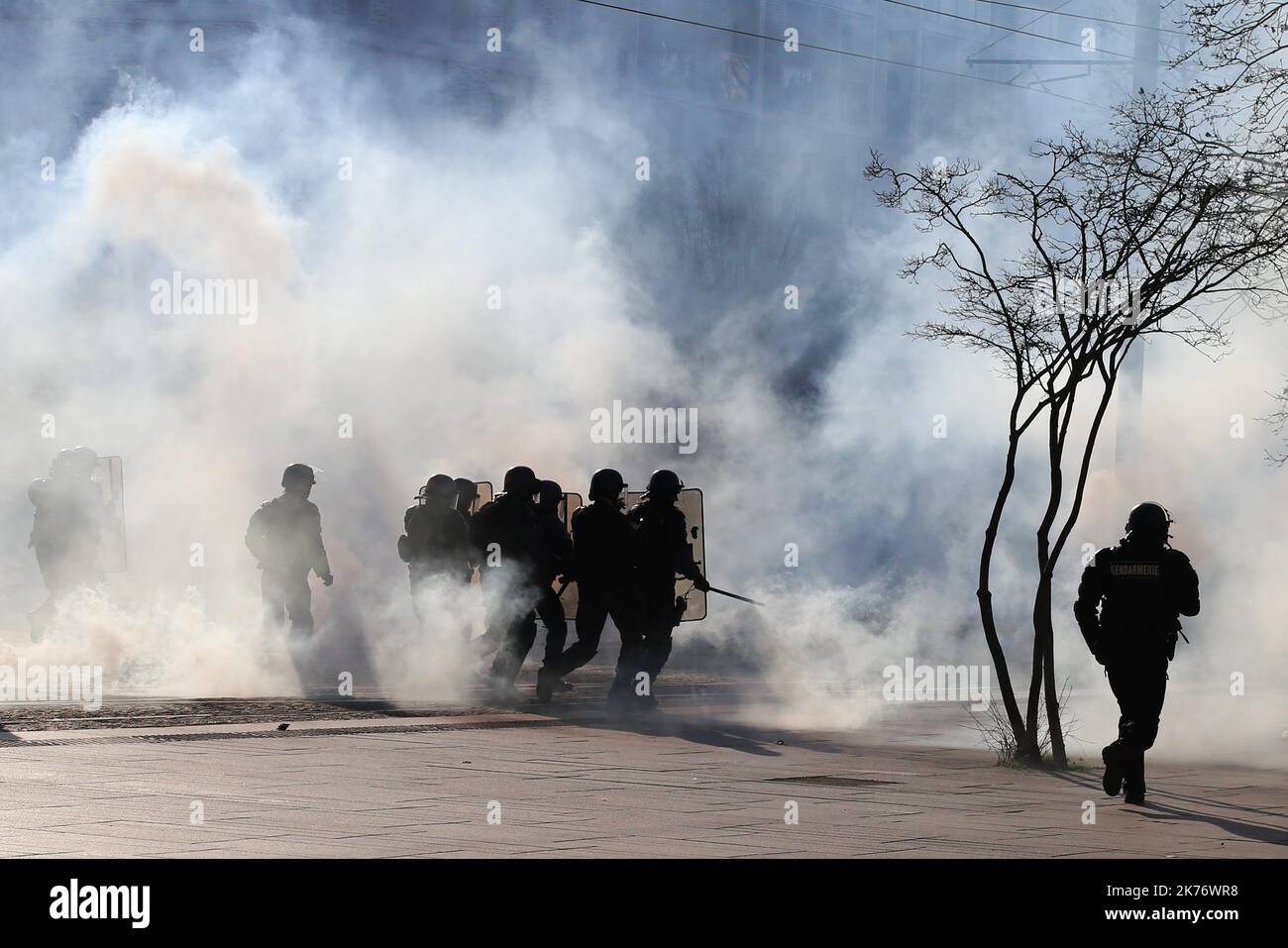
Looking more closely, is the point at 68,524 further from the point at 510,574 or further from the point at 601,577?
the point at 601,577

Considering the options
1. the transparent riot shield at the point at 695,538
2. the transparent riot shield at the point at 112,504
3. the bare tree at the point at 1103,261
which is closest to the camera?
the bare tree at the point at 1103,261

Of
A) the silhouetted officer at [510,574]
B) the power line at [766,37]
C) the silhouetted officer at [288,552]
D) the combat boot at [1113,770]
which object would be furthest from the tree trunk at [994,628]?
the power line at [766,37]

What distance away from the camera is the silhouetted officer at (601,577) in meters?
13.0

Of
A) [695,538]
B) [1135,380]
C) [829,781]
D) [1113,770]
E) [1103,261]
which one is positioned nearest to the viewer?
[1113,770]

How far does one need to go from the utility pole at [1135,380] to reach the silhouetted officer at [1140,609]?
9.52 metres

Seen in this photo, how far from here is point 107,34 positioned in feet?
124

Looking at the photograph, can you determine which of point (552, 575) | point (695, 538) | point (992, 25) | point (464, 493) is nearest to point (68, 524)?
point (464, 493)

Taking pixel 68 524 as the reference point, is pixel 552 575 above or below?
below

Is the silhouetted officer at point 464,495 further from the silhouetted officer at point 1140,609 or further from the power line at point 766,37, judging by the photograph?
the power line at point 766,37

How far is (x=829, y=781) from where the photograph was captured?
942 cm

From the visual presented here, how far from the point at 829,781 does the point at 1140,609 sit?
1.68m

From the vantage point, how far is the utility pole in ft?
58.3
